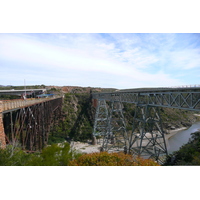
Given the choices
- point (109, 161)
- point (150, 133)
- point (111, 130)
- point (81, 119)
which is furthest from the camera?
point (81, 119)

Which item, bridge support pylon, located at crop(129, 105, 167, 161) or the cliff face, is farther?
the cliff face

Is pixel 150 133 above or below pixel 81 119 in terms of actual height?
above

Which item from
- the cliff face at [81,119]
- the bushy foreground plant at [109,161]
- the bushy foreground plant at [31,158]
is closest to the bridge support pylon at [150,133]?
the bushy foreground plant at [109,161]

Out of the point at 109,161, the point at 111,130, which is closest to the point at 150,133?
the point at 109,161

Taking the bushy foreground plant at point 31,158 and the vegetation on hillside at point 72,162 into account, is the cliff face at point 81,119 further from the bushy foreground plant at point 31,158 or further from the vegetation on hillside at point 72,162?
the vegetation on hillside at point 72,162

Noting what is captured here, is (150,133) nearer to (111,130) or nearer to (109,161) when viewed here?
(109,161)

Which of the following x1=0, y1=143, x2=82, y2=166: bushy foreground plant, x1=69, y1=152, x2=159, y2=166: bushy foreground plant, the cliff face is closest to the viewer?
x1=0, y1=143, x2=82, y2=166: bushy foreground plant

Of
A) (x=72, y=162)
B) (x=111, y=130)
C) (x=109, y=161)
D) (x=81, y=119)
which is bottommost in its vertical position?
(x=81, y=119)

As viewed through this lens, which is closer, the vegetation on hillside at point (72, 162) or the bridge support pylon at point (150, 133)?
the vegetation on hillside at point (72, 162)

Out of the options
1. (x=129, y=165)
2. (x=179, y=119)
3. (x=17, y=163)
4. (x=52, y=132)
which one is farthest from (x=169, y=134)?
(x=17, y=163)

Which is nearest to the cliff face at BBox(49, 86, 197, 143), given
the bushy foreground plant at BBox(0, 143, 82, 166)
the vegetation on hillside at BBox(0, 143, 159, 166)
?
the bushy foreground plant at BBox(0, 143, 82, 166)

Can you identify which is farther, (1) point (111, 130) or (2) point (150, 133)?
(1) point (111, 130)

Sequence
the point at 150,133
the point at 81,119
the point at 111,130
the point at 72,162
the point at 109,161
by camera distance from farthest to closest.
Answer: the point at 81,119 < the point at 111,130 < the point at 150,133 < the point at 72,162 < the point at 109,161

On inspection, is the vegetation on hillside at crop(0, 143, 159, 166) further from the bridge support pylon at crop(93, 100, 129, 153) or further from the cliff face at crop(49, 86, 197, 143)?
the cliff face at crop(49, 86, 197, 143)
